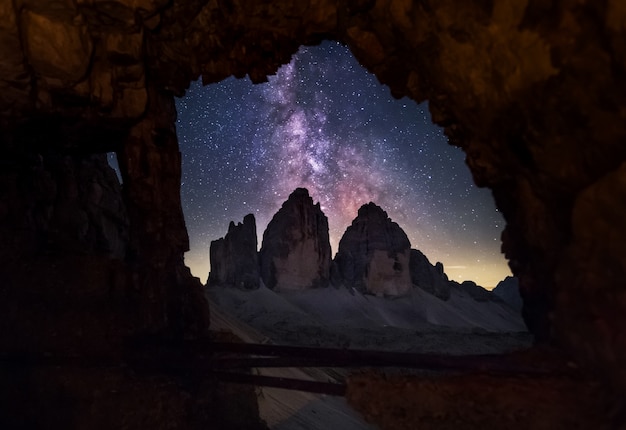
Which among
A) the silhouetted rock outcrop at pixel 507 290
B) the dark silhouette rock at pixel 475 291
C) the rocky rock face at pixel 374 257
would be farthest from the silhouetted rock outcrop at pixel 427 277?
the silhouetted rock outcrop at pixel 507 290

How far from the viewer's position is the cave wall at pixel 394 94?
3654 millimetres

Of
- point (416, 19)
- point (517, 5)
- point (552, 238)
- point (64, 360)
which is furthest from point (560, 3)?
point (64, 360)

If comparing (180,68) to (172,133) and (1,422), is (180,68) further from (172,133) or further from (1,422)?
(1,422)

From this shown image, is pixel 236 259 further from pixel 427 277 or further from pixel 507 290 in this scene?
pixel 507 290

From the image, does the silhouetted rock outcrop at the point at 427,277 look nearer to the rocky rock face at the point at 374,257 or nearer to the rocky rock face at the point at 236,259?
the rocky rock face at the point at 374,257

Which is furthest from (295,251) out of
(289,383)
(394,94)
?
(289,383)

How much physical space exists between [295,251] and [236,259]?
1186cm

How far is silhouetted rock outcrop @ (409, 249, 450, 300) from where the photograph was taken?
89000 millimetres

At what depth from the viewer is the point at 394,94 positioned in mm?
7512

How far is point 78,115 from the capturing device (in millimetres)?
8039

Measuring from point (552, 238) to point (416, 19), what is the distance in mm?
3463

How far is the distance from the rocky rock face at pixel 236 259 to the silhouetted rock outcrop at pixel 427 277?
39.5 m

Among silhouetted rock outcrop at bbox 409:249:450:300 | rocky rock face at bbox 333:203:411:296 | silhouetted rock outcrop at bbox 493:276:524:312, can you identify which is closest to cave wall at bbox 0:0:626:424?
rocky rock face at bbox 333:203:411:296

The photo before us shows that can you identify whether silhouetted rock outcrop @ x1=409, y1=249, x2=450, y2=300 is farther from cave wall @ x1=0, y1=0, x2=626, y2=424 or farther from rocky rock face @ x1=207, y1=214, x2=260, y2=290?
cave wall @ x1=0, y1=0, x2=626, y2=424
